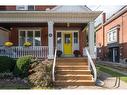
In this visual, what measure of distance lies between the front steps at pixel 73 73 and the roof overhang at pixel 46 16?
10.0ft

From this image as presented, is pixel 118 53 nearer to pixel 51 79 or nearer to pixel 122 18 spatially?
pixel 122 18

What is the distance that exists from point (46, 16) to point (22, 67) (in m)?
4.61

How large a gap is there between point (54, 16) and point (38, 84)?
6.77 meters

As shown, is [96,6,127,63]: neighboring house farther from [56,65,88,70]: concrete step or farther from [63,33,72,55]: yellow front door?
[56,65,88,70]: concrete step

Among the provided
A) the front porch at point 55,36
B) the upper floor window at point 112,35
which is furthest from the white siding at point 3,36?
the upper floor window at point 112,35

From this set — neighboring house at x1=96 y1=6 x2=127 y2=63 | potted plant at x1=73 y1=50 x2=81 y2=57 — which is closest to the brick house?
potted plant at x1=73 y1=50 x2=81 y2=57

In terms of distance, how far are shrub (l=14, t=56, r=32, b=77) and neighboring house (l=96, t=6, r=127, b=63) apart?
1660cm

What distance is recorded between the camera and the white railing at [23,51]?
2297 centimetres

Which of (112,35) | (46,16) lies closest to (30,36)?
(46,16)

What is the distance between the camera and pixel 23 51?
23.3 meters

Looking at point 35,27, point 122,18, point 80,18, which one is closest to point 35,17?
point 80,18

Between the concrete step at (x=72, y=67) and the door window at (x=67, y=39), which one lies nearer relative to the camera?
the concrete step at (x=72, y=67)

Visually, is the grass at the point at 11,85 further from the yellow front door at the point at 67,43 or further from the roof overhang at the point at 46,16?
the yellow front door at the point at 67,43

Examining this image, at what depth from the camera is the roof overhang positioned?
21.6 metres
